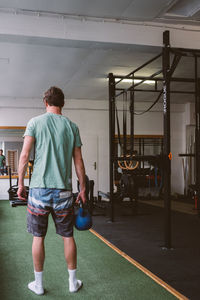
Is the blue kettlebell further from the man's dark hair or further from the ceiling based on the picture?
the ceiling

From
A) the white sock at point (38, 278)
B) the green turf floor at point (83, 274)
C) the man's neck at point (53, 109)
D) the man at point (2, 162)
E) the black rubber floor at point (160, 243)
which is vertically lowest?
the black rubber floor at point (160, 243)

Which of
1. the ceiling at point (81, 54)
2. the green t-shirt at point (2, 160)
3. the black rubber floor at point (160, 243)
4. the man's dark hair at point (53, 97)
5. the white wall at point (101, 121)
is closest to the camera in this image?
the man's dark hair at point (53, 97)

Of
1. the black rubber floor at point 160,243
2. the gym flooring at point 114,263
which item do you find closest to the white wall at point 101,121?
the black rubber floor at point 160,243

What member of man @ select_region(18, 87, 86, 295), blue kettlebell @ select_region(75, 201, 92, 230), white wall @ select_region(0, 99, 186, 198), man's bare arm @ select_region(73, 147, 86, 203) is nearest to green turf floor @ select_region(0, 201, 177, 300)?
man @ select_region(18, 87, 86, 295)

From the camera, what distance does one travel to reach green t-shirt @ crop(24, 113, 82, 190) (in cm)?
240

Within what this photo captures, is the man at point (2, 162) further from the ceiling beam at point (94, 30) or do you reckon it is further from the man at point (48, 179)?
the man at point (48, 179)

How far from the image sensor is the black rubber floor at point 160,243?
9.89ft

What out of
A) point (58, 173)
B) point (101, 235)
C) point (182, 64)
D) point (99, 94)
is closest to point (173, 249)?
point (101, 235)

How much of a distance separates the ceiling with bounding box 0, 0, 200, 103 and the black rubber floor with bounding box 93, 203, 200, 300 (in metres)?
2.53

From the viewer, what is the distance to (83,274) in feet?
9.80

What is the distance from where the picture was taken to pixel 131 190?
6633 millimetres

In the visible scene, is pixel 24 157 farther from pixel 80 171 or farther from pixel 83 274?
pixel 83 274

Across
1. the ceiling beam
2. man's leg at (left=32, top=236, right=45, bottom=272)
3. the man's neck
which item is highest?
the ceiling beam

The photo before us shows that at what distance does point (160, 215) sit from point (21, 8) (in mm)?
4394
